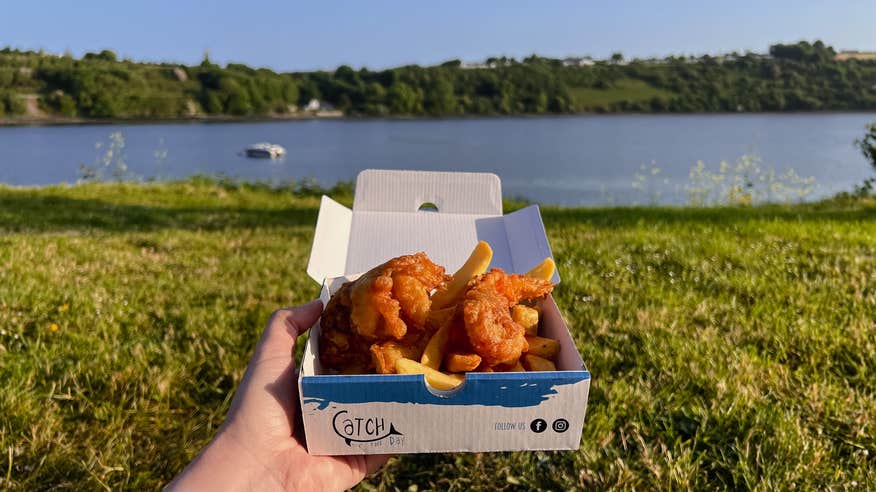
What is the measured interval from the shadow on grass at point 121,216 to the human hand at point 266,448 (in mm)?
7705

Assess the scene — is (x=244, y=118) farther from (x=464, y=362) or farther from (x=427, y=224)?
(x=464, y=362)

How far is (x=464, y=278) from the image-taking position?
2.29 m

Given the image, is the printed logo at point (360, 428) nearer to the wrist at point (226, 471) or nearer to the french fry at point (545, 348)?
the wrist at point (226, 471)

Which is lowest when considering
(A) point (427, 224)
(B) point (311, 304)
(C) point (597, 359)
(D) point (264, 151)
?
(D) point (264, 151)

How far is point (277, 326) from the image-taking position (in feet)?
7.32

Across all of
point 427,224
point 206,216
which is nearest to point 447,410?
point 427,224

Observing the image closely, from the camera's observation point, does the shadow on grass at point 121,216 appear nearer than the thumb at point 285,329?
No

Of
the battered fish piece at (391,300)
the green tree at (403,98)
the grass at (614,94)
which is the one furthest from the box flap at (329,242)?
the grass at (614,94)

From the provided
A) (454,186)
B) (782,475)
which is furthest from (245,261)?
(782,475)

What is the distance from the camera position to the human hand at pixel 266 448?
1821 mm

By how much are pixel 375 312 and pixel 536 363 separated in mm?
578

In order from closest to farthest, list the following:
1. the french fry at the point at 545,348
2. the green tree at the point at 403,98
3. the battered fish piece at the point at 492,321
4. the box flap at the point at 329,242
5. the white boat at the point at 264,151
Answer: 1. the battered fish piece at the point at 492,321
2. the french fry at the point at 545,348
3. the box flap at the point at 329,242
4. the white boat at the point at 264,151
5. the green tree at the point at 403,98

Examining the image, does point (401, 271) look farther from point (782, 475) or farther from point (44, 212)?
point (44, 212)

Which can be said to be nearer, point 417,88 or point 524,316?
point 524,316
